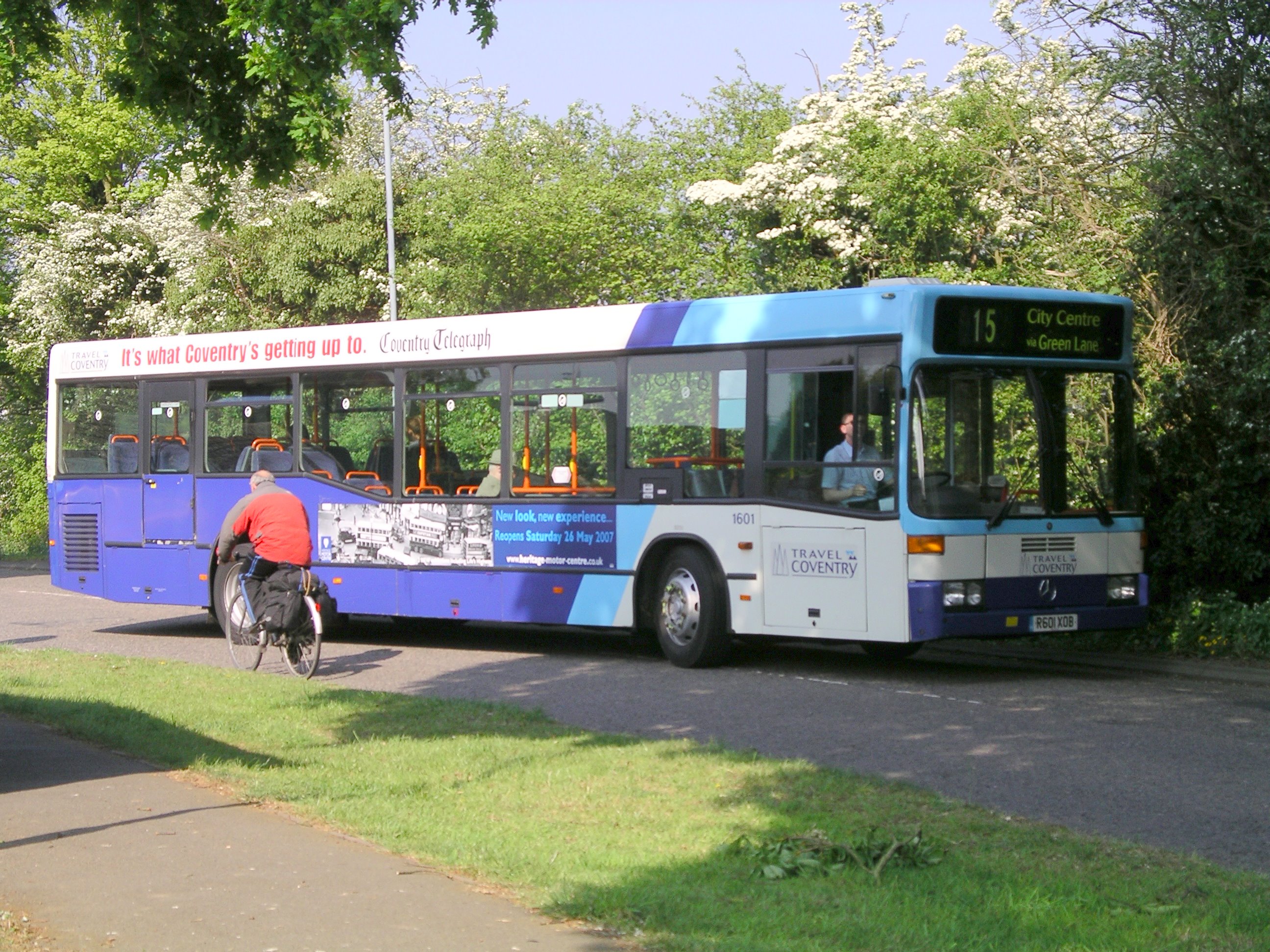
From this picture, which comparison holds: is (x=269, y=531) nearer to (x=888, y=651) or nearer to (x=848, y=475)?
(x=848, y=475)

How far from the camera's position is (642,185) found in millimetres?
33812

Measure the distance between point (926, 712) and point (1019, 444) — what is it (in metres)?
2.73

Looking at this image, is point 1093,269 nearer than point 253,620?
No

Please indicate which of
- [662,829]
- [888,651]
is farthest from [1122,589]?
[662,829]

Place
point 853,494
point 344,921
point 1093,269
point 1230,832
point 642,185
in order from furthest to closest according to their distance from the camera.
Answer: point 642,185
point 1093,269
point 853,494
point 1230,832
point 344,921

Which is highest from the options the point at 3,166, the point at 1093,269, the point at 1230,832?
the point at 3,166

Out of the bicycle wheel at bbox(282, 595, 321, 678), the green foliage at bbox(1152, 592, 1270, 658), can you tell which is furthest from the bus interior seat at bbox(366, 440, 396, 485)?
the green foliage at bbox(1152, 592, 1270, 658)

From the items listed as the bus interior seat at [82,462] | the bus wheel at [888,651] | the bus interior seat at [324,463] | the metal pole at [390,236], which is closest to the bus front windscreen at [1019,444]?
the bus wheel at [888,651]

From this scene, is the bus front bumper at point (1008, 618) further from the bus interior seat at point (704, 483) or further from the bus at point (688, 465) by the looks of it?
the bus interior seat at point (704, 483)

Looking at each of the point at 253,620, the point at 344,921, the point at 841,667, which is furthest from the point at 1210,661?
the point at 344,921

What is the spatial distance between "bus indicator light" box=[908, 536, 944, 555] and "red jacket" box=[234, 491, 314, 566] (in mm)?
5154

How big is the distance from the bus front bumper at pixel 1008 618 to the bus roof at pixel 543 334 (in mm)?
2068

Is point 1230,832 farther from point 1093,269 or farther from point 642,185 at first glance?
point 642,185

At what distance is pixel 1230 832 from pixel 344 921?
3.99 metres
